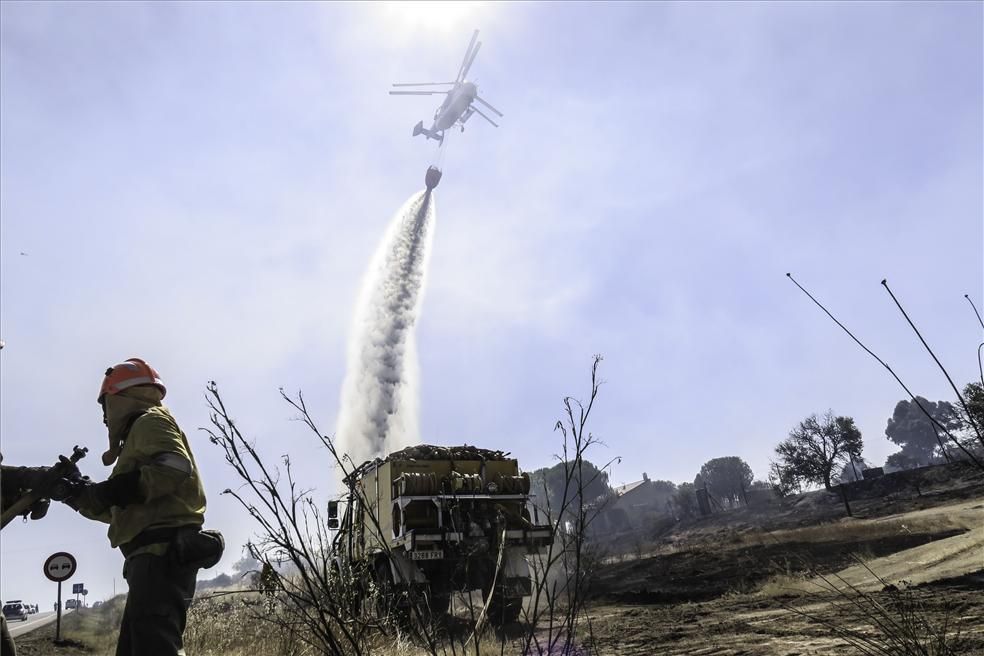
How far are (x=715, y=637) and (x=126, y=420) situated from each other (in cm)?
619

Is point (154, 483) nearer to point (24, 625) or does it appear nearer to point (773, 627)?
point (773, 627)

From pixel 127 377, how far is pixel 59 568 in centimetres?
1556

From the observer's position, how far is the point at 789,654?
502 cm

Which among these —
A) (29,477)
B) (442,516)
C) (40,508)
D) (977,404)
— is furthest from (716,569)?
(29,477)

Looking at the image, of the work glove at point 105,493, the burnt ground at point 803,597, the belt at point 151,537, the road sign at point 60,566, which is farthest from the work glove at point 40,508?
the road sign at point 60,566

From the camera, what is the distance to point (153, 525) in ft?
10.3

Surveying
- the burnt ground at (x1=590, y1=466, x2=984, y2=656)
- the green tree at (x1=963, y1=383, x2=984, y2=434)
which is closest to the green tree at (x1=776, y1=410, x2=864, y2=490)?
the burnt ground at (x1=590, y1=466, x2=984, y2=656)

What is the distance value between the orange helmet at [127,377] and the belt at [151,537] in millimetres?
847

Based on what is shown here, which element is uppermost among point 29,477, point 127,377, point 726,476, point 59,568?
point 127,377

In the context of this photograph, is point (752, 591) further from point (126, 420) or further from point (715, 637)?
point (126, 420)

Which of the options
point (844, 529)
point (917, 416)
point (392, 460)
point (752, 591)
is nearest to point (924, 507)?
point (844, 529)

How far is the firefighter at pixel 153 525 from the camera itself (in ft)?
9.85

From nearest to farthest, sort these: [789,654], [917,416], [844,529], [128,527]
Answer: [128,527], [789,654], [844,529], [917,416]

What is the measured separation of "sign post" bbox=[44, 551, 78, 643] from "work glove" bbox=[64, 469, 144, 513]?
1538 centimetres
